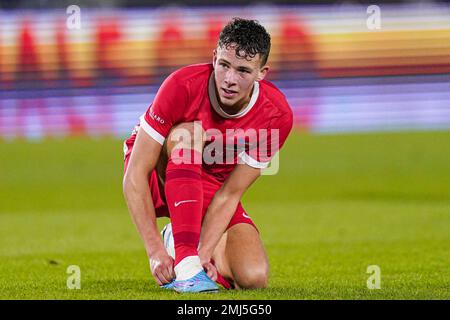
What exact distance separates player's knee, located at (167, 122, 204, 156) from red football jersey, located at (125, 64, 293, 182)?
30 millimetres

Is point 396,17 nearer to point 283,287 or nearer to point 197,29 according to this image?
point 197,29

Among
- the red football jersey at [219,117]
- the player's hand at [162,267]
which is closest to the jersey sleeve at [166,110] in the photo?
the red football jersey at [219,117]

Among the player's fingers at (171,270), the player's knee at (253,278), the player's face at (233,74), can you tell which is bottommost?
the player's knee at (253,278)

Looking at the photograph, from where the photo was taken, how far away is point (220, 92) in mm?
4492

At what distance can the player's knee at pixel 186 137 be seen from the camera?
14.7ft

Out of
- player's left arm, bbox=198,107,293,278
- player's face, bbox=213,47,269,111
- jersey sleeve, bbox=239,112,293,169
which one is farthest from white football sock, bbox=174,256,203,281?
player's face, bbox=213,47,269,111

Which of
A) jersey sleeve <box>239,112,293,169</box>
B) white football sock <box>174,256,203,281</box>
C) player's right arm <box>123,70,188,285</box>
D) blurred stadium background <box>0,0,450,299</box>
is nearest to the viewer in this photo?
white football sock <box>174,256,203,281</box>

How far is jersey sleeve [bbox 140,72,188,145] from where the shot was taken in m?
4.47

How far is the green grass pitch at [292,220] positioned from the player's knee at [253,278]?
0.33 ft

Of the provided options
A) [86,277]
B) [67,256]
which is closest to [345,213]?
[67,256]

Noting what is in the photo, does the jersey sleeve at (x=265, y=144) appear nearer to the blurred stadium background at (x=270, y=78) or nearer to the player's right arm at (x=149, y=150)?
the player's right arm at (x=149, y=150)

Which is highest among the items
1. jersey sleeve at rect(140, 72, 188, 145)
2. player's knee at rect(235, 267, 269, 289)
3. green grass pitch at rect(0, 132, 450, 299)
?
jersey sleeve at rect(140, 72, 188, 145)

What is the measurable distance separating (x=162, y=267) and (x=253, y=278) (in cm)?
53

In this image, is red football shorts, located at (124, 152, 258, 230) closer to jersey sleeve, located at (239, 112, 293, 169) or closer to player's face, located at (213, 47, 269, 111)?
jersey sleeve, located at (239, 112, 293, 169)
